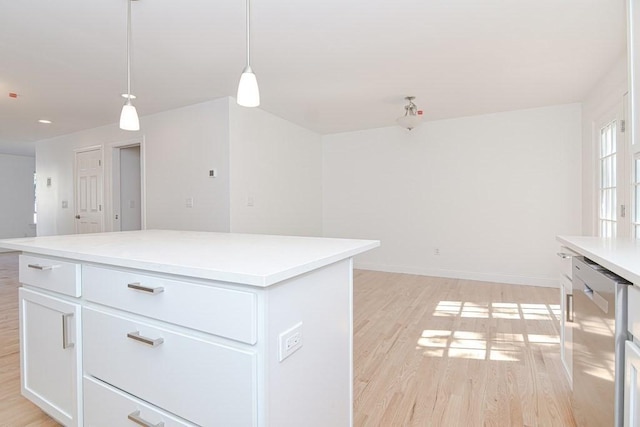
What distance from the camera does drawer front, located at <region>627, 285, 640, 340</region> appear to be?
0.88 meters

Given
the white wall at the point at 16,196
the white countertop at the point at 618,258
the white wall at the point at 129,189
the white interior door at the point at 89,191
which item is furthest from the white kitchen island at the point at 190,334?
the white wall at the point at 16,196

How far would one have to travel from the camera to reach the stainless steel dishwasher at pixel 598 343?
3.24 feet

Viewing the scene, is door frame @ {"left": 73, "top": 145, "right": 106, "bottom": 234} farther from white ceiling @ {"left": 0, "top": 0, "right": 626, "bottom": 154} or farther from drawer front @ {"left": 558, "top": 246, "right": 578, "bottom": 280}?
drawer front @ {"left": 558, "top": 246, "right": 578, "bottom": 280}

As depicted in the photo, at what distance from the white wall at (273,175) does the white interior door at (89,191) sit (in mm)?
2687

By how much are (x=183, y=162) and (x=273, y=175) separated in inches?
45.5

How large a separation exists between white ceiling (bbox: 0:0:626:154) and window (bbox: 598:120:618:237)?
59 centimetres

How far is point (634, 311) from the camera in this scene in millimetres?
907

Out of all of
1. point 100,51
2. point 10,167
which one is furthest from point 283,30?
point 10,167

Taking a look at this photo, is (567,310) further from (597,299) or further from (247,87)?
(247,87)

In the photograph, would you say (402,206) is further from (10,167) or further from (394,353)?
(10,167)

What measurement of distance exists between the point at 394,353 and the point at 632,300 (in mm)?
1647

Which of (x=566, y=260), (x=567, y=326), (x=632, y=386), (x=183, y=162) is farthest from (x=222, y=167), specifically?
(x=632, y=386)

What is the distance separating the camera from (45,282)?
1.45 metres

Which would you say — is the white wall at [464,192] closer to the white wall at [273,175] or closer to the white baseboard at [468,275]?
the white baseboard at [468,275]
